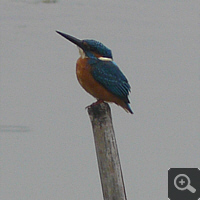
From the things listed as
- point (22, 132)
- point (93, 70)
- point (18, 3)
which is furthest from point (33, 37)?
point (93, 70)

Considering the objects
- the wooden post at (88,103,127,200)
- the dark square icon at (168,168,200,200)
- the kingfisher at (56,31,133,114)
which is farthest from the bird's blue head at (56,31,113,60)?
the dark square icon at (168,168,200,200)

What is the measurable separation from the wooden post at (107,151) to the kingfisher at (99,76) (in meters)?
0.25

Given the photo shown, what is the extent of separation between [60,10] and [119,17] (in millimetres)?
697

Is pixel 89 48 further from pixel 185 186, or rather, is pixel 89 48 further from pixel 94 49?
pixel 185 186

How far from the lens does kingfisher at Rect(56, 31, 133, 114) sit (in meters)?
3.62

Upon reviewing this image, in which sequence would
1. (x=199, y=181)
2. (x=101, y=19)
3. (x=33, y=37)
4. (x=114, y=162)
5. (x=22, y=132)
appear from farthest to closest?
(x=101, y=19) < (x=33, y=37) < (x=22, y=132) < (x=199, y=181) < (x=114, y=162)

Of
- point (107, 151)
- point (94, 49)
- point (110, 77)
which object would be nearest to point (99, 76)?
point (110, 77)

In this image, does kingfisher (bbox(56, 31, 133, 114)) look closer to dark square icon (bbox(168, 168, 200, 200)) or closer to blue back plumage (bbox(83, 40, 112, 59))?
blue back plumage (bbox(83, 40, 112, 59))

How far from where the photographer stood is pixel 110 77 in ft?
11.9

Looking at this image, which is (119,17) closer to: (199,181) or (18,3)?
(18,3)

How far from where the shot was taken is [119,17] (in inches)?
314

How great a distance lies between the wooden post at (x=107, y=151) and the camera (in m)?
3.33

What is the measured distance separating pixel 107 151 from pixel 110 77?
48 cm

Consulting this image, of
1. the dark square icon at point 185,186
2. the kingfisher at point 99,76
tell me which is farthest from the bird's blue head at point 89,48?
the dark square icon at point 185,186
